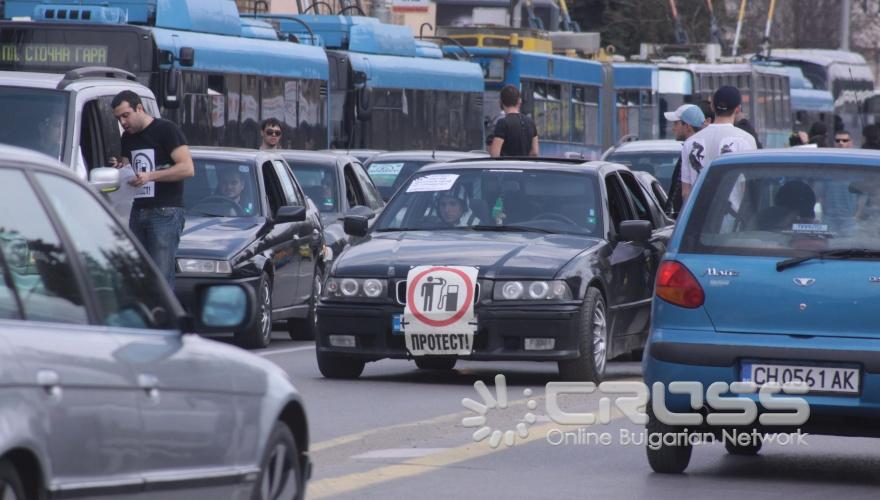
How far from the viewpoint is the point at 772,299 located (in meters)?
9.16

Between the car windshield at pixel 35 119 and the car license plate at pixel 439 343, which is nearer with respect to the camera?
the car license plate at pixel 439 343

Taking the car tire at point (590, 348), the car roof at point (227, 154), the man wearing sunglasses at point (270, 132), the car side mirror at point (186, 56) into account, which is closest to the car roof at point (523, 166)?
the car tire at point (590, 348)

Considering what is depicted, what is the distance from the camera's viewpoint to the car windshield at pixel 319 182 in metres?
20.3

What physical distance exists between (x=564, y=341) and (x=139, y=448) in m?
7.65

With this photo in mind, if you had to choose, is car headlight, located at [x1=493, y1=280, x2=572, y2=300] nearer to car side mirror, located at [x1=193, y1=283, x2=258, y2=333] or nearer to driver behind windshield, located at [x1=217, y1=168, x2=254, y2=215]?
driver behind windshield, located at [x1=217, y1=168, x2=254, y2=215]

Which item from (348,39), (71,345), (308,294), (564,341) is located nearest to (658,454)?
(564,341)

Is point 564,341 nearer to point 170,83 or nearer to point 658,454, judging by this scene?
point 658,454

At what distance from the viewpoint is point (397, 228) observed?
→ 47.0ft

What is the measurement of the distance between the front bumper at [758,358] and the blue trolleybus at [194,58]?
13.5 meters

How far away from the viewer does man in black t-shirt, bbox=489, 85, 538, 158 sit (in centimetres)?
2005

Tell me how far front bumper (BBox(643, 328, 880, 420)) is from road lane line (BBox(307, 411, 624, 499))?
1118 millimetres

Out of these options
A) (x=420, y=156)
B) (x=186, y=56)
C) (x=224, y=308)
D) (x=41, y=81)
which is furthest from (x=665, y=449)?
(x=420, y=156)

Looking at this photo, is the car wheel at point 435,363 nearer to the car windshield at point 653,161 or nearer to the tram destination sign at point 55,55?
the tram destination sign at point 55,55

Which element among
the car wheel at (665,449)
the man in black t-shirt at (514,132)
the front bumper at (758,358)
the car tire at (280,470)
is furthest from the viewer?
the man in black t-shirt at (514,132)
